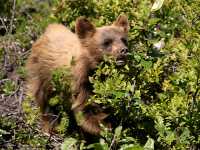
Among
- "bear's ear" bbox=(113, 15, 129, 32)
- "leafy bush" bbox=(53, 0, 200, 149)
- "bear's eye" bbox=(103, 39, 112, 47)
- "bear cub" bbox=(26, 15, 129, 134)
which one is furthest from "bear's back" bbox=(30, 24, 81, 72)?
"leafy bush" bbox=(53, 0, 200, 149)

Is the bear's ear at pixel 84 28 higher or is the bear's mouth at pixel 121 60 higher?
the bear's ear at pixel 84 28

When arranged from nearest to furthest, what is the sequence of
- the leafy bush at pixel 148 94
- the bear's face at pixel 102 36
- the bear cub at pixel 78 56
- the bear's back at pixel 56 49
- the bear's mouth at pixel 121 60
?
the leafy bush at pixel 148 94, the bear's mouth at pixel 121 60, the bear cub at pixel 78 56, the bear's face at pixel 102 36, the bear's back at pixel 56 49

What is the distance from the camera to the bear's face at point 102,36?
7.61m

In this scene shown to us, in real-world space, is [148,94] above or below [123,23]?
below

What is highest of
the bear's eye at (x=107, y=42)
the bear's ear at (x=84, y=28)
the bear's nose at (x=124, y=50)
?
the bear's ear at (x=84, y=28)

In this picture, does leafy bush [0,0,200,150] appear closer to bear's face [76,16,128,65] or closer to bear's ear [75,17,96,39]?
bear's face [76,16,128,65]

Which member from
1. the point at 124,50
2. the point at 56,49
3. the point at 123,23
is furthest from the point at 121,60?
the point at 56,49

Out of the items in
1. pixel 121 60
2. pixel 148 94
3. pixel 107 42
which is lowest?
pixel 148 94

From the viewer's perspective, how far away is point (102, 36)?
7.73m

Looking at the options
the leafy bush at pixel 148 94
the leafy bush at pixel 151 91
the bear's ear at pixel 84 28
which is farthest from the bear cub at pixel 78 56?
the leafy bush at pixel 151 91

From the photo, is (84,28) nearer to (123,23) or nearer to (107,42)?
(107,42)

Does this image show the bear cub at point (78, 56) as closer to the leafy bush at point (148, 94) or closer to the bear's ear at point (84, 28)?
the bear's ear at point (84, 28)

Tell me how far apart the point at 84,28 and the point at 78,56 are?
360mm

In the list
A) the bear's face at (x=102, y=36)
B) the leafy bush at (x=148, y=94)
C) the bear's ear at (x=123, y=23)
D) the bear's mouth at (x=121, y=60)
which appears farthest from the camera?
the bear's ear at (x=123, y=23)
